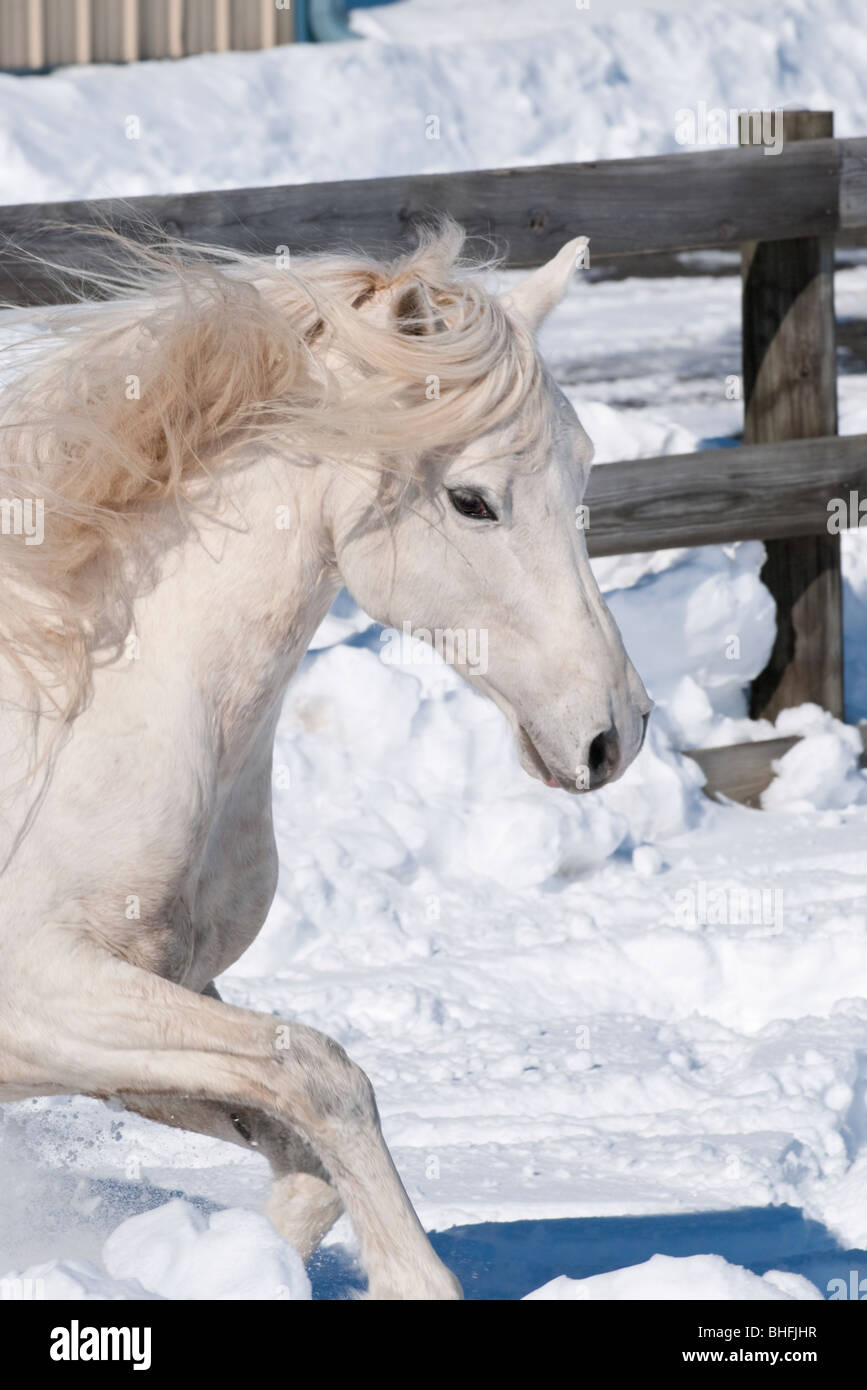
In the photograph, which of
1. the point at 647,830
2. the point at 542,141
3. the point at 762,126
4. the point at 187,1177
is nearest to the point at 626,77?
the point at 542,141

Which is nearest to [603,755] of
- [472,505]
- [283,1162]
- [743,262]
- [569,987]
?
[472,505]

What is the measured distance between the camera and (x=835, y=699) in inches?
227

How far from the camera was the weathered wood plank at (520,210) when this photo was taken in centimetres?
446

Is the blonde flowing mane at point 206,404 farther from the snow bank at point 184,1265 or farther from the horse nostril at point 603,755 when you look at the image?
the snow bank at point 184,1265

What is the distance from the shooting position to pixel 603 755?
2.32 metres

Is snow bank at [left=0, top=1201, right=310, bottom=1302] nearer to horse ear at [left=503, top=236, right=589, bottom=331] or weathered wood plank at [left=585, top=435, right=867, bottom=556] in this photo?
horse ear at [left=503, top=236, right=589, bottom=331]

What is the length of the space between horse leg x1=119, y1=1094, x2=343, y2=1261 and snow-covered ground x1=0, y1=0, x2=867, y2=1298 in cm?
13

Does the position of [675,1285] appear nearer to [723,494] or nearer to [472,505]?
[472,505]

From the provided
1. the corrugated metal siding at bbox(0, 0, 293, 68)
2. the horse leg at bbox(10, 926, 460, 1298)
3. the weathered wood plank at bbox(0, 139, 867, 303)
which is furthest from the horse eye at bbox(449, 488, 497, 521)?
the corrugated metal siding at bbox(0, 0, 293, 68)

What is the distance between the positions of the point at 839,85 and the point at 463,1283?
1204 centimetres

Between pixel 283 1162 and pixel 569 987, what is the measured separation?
166 cm

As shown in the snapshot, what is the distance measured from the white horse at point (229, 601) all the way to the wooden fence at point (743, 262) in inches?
85.8

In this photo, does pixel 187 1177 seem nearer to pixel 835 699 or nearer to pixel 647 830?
pixel 647 830

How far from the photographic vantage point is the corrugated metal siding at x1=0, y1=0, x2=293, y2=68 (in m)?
11.1
